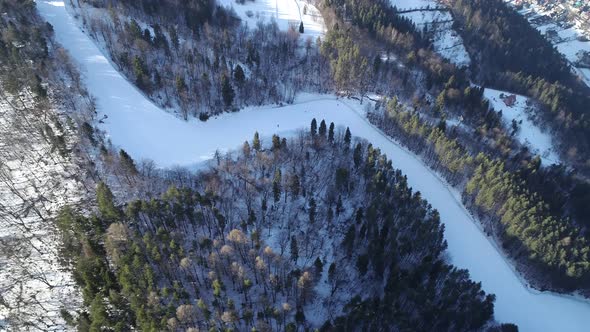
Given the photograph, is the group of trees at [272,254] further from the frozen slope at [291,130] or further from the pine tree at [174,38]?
the pine tree at [174,38]

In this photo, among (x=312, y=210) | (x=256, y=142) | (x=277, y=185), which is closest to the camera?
(x=312, y=210)

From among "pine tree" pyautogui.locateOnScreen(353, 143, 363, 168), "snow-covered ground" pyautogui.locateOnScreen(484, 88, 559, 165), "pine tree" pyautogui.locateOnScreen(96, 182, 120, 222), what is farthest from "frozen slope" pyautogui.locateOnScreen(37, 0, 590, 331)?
"snow-covered ground" pyautogui.locateOnScreen(484, 88, 559, 165)

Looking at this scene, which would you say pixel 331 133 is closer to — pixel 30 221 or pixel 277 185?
pixel 277 185

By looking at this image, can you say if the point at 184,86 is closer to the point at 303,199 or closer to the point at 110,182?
the point at 110,182

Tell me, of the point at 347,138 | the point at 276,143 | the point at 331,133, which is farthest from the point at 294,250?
the point at 347,138

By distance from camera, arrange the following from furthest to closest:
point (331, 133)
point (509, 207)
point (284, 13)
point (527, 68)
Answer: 1. point (527, 68)
2. point (284, 13)
3. point (331, 133)
4. point (509, 207)

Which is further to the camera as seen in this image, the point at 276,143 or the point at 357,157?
the point at 357,157
